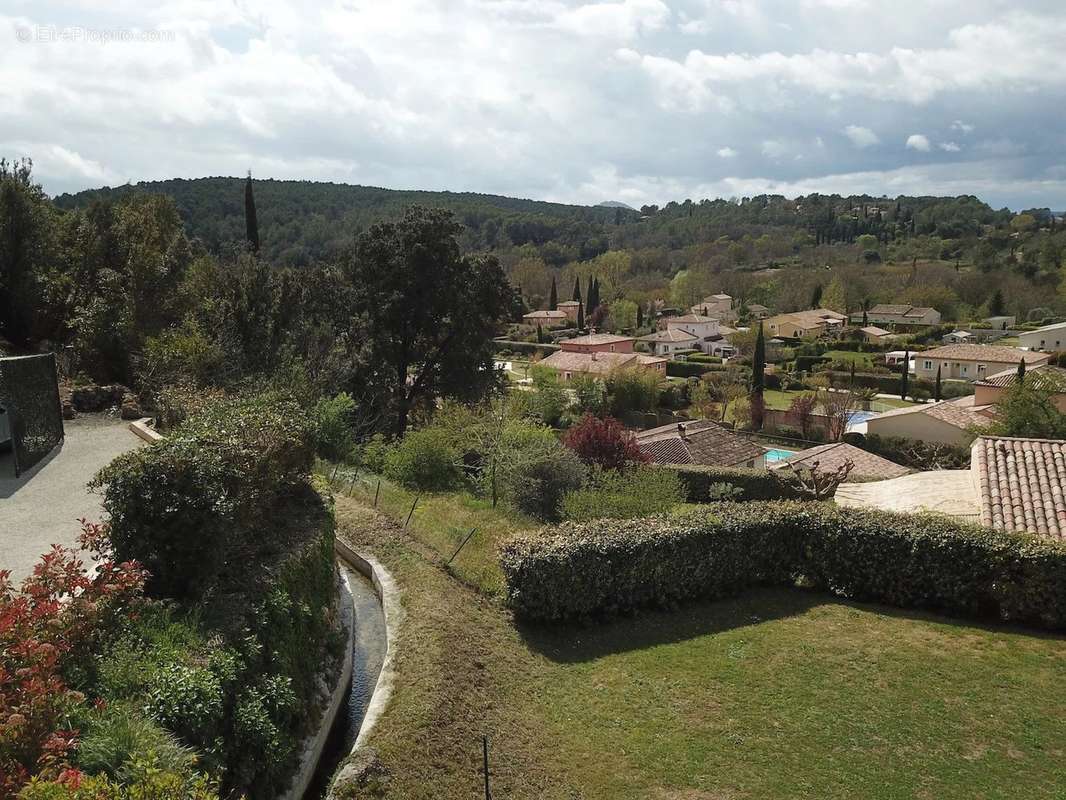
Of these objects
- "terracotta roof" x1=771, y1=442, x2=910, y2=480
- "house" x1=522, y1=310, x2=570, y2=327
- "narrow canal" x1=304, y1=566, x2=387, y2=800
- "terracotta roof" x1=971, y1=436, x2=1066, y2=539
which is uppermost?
"house" x1=522, y1=310, x2=570, y2=327

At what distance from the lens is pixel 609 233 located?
503 feet

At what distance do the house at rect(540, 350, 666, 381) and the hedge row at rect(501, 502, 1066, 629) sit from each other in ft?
131

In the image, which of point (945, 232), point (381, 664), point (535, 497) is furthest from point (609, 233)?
point (381, 664)

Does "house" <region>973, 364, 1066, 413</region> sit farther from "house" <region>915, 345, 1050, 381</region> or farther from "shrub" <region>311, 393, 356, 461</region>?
"shrub" <region>311, 393, 356, 461</region>

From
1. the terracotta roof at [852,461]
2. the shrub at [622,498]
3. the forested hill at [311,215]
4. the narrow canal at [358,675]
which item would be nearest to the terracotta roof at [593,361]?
the forested hill at [311,215]

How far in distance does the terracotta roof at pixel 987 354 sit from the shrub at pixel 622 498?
160ft

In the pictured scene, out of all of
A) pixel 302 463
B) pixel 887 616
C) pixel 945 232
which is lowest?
pixel 887 616

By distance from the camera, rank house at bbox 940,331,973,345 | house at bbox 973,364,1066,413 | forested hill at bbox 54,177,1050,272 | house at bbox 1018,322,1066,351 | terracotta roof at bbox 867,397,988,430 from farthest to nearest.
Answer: forested hill at bbox 54,177,1050,272
house at bbox 940,331,973,345
house at bbox 1018,322,1066,351
terracotta roof at bbox 867,397,988,430
house at bbox 973,364,1066,413

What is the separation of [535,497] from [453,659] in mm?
9977

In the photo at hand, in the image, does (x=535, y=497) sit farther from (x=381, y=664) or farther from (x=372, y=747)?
(x=372, y=747)

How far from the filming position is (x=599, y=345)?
65.8 meters

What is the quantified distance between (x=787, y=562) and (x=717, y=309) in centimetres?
8696

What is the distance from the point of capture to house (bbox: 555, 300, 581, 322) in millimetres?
92812

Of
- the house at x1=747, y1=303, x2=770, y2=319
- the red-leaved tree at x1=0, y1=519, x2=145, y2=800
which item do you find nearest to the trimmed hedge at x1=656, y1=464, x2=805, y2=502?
the red-leaved tree at x1=0, y1=519, x2=145, y2=800
